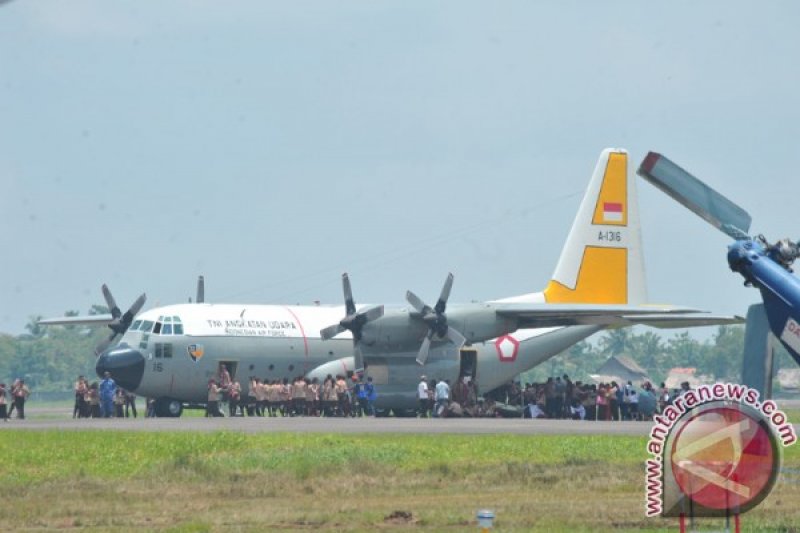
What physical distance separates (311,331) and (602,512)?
31.2 metres

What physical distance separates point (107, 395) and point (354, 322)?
8.31 m

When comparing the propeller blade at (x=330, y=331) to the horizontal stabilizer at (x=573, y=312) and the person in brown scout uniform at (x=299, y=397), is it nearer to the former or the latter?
the person in brown scout uniform at (x=299, y=397)

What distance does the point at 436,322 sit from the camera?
167 feet

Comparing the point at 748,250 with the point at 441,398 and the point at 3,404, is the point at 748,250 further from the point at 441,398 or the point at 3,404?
the point at 3,404

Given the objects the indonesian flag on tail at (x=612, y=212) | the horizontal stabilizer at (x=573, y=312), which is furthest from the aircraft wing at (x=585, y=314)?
the indonesian flag on tail at (x=612, y=212)

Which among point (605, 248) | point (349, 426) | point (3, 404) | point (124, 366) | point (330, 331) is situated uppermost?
point (605, 248)

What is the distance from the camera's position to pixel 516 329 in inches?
2082

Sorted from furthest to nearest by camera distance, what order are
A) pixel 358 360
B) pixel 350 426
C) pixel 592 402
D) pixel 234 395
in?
pixel 592 402
pixel 358 360
pixel 234 395
pixel 350 426

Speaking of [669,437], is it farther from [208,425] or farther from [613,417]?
[613,417]

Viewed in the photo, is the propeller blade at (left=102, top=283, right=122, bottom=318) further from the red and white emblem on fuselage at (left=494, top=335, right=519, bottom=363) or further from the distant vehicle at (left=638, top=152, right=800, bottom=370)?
the distant vehicle at (left=638, top=152, right=800, bottom=370)

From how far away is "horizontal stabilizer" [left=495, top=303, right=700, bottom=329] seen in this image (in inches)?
2019

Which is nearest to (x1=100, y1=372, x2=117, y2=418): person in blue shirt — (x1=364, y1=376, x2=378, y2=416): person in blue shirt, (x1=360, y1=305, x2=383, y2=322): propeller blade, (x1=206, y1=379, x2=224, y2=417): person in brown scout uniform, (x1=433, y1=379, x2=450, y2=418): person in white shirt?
(x1=206, y1=379, x2=224, y2=417): person in brown scout uniform

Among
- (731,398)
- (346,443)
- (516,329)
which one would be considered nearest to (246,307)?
(516,329)

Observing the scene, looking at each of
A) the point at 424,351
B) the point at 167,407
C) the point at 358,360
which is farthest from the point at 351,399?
the point at 167,407
